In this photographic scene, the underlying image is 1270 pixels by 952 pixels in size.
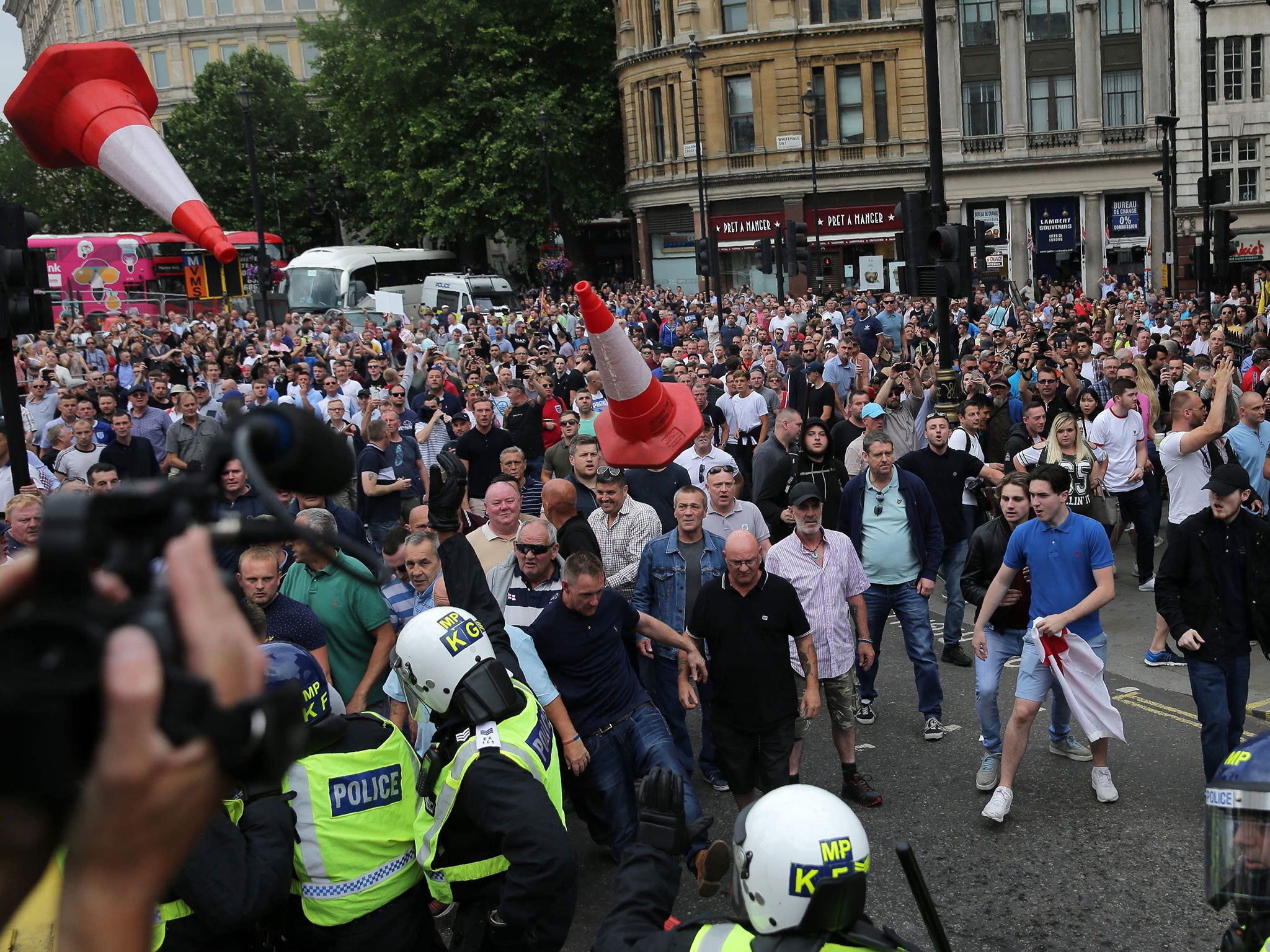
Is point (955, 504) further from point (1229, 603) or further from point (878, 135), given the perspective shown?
point (878, 135)

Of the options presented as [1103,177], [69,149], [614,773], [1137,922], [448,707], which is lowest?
[1137,922]

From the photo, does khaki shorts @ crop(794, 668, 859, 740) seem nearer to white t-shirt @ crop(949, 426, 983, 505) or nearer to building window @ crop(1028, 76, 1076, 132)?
white t-shirt @ crop(949, 426, 983, 505)

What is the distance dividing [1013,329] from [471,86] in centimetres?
2687

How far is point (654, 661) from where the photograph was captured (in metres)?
7.28

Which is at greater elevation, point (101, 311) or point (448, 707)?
point (101, 311)

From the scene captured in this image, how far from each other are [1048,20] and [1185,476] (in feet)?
138

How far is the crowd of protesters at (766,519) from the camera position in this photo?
634 centimetres

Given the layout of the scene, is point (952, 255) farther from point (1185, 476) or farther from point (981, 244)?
point (981, 244)

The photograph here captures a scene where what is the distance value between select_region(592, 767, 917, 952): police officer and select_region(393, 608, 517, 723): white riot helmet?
0.98 metres

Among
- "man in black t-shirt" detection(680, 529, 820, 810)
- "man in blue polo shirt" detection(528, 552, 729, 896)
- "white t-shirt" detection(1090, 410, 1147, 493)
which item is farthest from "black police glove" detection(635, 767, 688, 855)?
"white t-shirt" detection(1090, 410, 1147, 493)

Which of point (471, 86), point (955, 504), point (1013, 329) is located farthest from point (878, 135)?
point (955, 504)

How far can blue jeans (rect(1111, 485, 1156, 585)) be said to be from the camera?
35.1ft

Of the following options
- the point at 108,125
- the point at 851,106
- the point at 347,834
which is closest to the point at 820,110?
the point at 851,106

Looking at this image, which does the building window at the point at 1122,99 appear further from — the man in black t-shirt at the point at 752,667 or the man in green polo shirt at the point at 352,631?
the man in green polo shirt at the point at 352,631
